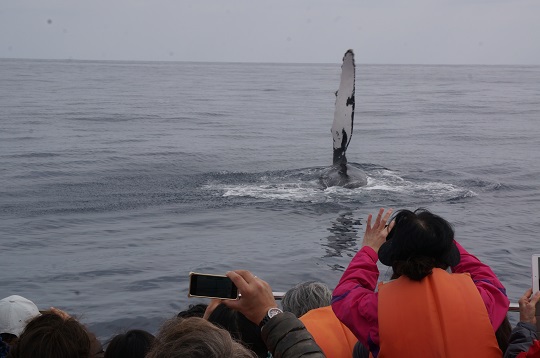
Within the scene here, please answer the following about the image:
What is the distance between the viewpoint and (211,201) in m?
16.7

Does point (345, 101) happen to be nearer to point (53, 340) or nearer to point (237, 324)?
point (237, 324)

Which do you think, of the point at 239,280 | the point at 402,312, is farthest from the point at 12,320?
the point at 402,312

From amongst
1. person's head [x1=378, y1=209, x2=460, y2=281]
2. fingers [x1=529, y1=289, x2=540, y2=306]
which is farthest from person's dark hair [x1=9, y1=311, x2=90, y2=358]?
fingers [x1=529, y1=289, x2=540, y2=306]

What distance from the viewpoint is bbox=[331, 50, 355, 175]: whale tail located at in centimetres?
1723

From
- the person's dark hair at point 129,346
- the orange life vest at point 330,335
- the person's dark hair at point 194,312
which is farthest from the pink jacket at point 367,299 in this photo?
the person's dark hair at point 194,312

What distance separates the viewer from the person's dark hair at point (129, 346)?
386cm

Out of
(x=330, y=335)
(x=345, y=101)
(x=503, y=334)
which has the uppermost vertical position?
(x=345, y=101)

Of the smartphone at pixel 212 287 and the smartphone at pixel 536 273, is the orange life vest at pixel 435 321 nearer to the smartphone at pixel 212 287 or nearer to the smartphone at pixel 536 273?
the smartphone at pixel 536 273

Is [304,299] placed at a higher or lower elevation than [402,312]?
lower

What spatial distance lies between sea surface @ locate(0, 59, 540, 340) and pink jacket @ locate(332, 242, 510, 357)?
8.57 feet

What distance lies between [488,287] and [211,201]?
42.5 feet

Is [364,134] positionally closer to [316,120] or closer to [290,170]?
[316,120]

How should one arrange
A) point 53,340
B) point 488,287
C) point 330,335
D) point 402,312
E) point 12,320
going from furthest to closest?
point 12,320 → point 330,335 → point 488,287 → point 402,312 → point 53,340

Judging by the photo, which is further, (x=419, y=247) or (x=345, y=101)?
(x=345, y=101)
